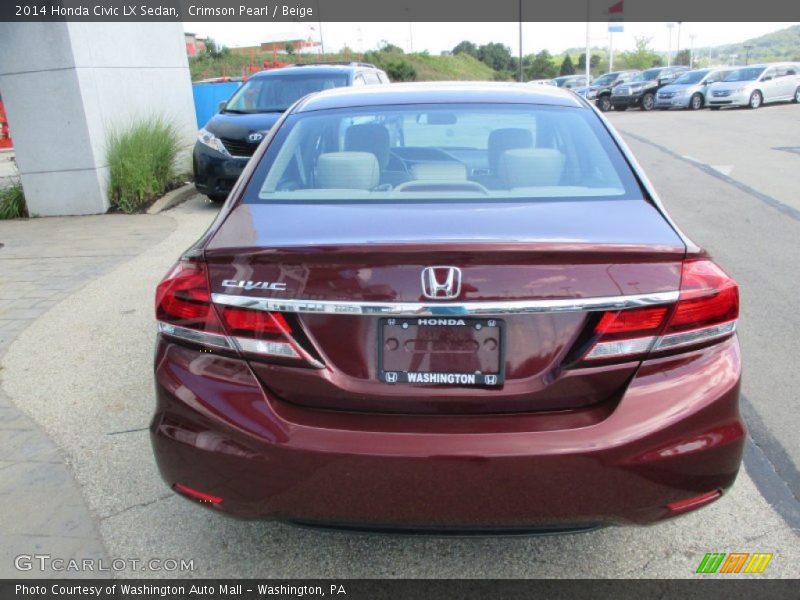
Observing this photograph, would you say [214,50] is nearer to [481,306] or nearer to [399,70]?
[399,70]

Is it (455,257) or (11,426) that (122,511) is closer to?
(11,426)

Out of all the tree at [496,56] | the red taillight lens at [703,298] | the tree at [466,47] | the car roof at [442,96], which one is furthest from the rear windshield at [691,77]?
the tree at [466,47]

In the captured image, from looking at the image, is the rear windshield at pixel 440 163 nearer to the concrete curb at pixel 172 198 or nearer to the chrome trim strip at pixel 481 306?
the chrome trim strip at pixel 481 306

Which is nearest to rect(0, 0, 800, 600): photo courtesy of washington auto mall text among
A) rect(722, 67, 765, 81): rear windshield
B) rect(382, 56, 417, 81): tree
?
rect(722, 67, 765, 81): rear windshield

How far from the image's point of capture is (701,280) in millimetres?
2195

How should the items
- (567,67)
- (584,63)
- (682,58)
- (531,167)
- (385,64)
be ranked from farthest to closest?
(682,58) → (584,63) → (567,67) → (385,64) → (531,167)

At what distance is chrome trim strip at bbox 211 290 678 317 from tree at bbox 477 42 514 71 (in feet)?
307

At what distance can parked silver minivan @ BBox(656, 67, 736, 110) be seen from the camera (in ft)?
95.8

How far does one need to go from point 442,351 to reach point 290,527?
89 centimetres

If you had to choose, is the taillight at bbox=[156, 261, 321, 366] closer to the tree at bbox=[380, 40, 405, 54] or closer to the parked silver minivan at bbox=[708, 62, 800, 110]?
the parked silver minivan at bbox=[708, 62, 800, 110]

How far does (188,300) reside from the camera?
2.29 metres

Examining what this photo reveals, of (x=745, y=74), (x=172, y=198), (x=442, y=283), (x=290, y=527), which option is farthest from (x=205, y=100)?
(x=745, y=74)

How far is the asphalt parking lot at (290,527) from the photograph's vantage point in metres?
2.71

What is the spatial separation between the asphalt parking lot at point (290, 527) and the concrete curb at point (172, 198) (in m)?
2.44
